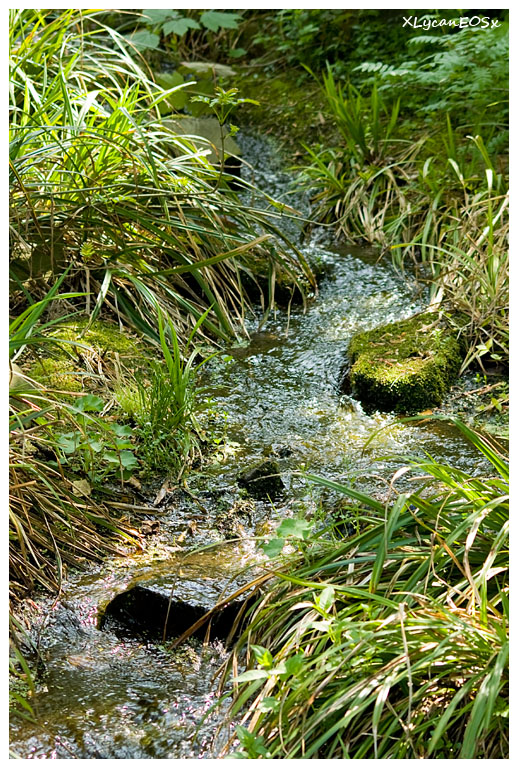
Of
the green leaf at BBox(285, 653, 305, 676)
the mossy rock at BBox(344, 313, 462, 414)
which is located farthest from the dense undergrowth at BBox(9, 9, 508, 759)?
the mossy rock at BBox(344, 313, 462, 414)

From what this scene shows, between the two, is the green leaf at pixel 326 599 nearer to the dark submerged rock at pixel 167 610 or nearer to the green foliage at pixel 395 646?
the green foliage at pixel 395 646

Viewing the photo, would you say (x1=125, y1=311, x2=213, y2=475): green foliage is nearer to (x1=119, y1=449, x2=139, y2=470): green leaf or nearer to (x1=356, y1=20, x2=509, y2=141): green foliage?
(x1=119, y1=449, x2=139, y2=470): green leaf

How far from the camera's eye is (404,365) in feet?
10.3

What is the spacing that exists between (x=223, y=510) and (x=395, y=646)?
94 cm

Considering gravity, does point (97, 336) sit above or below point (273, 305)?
above

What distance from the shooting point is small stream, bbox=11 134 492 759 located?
1.76 m

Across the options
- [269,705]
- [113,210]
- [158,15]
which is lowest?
[269,705]

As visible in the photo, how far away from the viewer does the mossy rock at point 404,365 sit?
3.05 m

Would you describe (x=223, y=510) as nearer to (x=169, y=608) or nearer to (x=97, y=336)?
(x=169, y=608)

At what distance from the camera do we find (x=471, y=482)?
1950 mm

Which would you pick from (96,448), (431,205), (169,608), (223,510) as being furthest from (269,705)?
(431,205)

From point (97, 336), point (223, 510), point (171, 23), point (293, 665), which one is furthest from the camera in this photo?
point (171, 23)

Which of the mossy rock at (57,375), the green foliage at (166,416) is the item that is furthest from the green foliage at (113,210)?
the green foliage at (166,416)

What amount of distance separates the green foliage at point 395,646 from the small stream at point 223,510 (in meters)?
0.17
